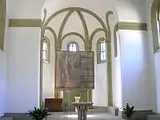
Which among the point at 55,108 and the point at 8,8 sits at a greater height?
the point at 8,8

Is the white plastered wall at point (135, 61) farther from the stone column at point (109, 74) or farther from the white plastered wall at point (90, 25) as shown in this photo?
the stone column at point (109, 74)

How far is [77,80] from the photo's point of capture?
19.3m

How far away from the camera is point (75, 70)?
63.8ft

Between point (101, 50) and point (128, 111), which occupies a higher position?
point (101, 50)

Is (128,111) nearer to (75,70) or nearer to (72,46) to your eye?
(75,70)

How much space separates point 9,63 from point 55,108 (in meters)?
6.31

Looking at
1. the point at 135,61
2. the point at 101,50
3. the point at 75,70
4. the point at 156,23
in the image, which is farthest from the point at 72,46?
the point at 156,23

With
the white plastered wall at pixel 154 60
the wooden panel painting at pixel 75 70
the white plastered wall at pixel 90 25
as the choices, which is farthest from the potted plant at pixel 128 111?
the wooden panel painting at pixel 75 70

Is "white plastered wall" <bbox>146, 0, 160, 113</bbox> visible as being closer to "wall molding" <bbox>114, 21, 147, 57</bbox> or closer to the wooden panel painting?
"wall molding" <bbox>114, 21, 147, 57</bbox>

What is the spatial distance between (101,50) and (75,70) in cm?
268

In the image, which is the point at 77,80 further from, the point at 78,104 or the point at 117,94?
the point at 78,104

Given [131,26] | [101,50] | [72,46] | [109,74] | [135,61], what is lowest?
[109,74]

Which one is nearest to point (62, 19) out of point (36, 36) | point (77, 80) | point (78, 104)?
point (77, 80)

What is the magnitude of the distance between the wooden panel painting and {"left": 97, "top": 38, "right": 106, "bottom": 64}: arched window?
1.14 metres
